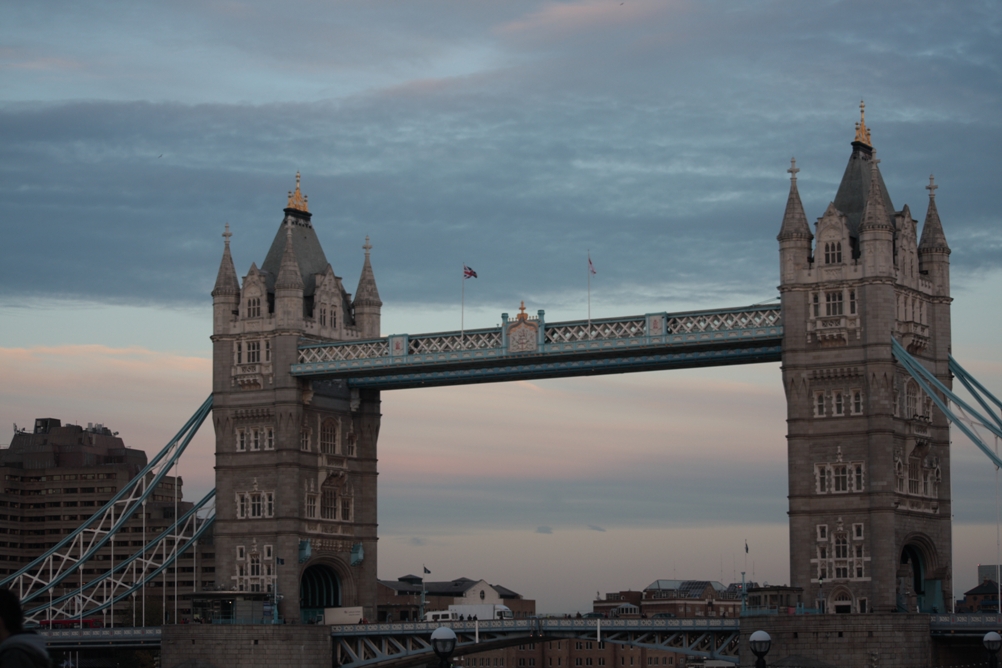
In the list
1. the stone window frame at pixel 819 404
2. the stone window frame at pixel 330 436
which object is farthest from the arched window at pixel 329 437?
the stone window frame at pixel 819 404

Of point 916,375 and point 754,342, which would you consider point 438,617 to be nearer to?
point 754,342

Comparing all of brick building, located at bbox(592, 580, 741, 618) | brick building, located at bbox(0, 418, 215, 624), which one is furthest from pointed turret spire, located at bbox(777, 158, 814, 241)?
brick building, located at bbox(0, 418, 215, 624)

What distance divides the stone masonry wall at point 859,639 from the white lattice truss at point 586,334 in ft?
54.9

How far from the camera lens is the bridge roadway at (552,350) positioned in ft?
285

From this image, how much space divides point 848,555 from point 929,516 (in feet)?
21.6

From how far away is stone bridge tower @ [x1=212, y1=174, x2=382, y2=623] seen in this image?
98.7 metres

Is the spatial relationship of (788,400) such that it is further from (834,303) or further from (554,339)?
(554,339)

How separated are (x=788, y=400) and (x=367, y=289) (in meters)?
34.6

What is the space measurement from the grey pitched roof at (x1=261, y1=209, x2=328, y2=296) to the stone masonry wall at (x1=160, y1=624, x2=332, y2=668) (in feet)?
74.4

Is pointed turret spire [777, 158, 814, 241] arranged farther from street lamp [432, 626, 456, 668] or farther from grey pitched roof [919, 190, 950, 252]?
street lamp [432, 626, 456, 668]

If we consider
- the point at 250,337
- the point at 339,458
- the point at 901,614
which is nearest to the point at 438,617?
the point at 339,458

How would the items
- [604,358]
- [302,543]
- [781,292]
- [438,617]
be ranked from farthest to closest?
[438,617] < [302,543] < [604,358] < [781,292]

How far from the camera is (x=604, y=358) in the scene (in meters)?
91.1

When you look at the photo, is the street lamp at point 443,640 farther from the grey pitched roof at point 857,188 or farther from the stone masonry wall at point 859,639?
the grey pitched roof at point 857,188
